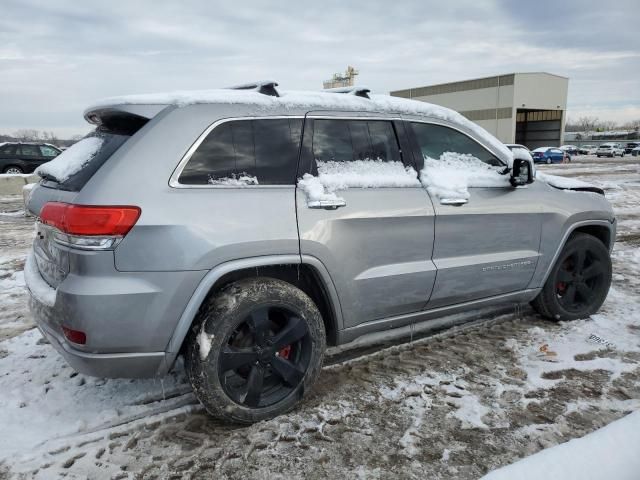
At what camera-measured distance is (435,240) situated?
3.29 metres

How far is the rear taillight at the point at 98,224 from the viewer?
7.57 feet

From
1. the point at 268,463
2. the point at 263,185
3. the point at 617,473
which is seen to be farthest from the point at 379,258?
the point at 617,473

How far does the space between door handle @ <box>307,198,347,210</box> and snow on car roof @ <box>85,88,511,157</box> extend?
0.60m

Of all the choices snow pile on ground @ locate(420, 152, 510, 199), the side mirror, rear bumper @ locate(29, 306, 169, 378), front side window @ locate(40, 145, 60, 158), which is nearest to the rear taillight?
rear bumper @ locate(29, 306, 169, 378)

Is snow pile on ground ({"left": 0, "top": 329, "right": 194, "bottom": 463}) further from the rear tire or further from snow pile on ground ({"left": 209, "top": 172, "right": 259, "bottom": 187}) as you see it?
the rear tire

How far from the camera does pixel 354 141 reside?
3.11 metres

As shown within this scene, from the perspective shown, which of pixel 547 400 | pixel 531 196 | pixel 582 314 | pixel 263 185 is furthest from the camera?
pixel 582 314

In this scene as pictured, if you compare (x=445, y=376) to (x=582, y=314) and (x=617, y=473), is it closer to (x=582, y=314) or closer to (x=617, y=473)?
(x=617, y=473)

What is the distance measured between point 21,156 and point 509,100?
48453mm

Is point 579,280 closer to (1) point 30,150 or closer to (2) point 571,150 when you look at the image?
(1) point 30,150

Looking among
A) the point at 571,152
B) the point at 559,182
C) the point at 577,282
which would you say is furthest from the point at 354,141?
the point at 571,152

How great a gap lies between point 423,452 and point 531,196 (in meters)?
2.23

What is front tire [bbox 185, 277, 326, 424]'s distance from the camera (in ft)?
8.40

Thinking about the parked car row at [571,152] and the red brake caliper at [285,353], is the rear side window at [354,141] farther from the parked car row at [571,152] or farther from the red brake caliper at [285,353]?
the parked car row at [571,152]
